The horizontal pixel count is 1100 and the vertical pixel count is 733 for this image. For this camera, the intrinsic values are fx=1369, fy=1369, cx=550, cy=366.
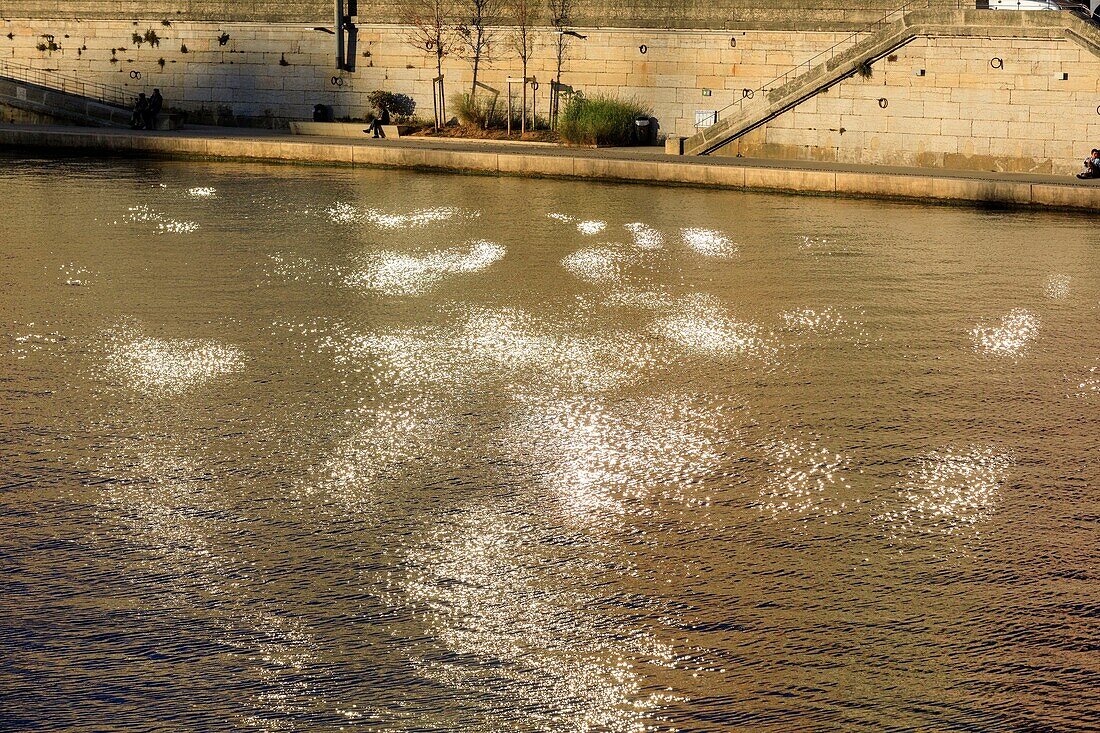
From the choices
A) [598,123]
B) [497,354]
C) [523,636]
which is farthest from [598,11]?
[523,636]

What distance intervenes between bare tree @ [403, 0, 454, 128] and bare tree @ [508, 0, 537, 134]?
1850 mm

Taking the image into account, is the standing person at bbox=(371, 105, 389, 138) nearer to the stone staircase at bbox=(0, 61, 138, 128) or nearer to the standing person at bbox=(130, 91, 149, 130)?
the standing person at bbox=(130, 91, 149, 130)

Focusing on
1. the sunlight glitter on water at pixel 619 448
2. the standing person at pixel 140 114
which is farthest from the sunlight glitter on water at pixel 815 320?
the standing person at pixel 140 114

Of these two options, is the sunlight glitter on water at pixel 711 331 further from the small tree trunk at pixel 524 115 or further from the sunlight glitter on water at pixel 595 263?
the small tree trunk at pixel 524 115

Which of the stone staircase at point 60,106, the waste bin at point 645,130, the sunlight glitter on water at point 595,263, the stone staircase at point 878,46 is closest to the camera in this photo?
the sunlight glitter on water at point 595,263

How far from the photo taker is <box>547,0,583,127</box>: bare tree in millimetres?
36250

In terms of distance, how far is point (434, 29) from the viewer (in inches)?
1490

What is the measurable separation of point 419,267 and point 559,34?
66.2 ft

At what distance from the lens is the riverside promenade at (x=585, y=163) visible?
85.1 ft

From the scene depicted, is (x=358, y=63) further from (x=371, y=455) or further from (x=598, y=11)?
(x=371, y=455)

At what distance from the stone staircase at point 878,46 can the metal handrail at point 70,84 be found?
62.1 ft

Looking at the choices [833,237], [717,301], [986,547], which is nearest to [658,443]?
[986,547]

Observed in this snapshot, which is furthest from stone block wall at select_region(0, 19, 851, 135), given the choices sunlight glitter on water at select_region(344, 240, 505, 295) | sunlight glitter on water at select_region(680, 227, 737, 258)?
sunlight glitter on water at select_region(344, 240, 505, 295)

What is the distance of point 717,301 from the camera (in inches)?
617
